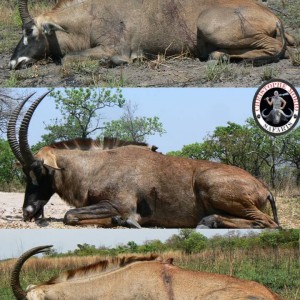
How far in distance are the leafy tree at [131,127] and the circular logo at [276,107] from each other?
5.10 ft

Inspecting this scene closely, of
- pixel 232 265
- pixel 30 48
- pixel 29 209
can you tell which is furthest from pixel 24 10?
pixel 232 265

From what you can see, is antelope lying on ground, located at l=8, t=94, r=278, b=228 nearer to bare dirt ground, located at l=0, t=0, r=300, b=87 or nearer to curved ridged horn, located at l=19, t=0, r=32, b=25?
bare dirt ground, located at l=0, t=0, r=300, b=87

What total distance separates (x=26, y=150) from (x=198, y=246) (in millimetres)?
6243

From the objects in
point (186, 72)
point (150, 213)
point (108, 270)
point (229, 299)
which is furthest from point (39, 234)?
point (229, 299)

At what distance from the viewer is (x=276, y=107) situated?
12875 millimetres

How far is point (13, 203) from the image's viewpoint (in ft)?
A: 44.4

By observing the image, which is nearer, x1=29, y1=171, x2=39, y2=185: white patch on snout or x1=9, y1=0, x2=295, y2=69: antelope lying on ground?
x1=29, y1=171, x2=39, y2=185: white patch on snout

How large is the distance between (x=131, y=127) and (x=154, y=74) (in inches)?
40.7

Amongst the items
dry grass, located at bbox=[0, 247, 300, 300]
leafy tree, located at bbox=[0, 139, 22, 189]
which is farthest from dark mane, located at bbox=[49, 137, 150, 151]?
dry grass, located at bbox=[0, 247, 300, 300]

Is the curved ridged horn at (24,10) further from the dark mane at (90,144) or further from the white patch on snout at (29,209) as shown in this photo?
the white patch on snout at (29,209)

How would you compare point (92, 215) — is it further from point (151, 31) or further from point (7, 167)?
point (151, 31)

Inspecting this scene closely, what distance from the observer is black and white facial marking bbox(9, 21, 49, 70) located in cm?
1430

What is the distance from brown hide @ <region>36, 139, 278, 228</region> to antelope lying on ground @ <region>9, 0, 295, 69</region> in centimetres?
196

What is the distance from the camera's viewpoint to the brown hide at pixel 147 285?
28.2 ft
